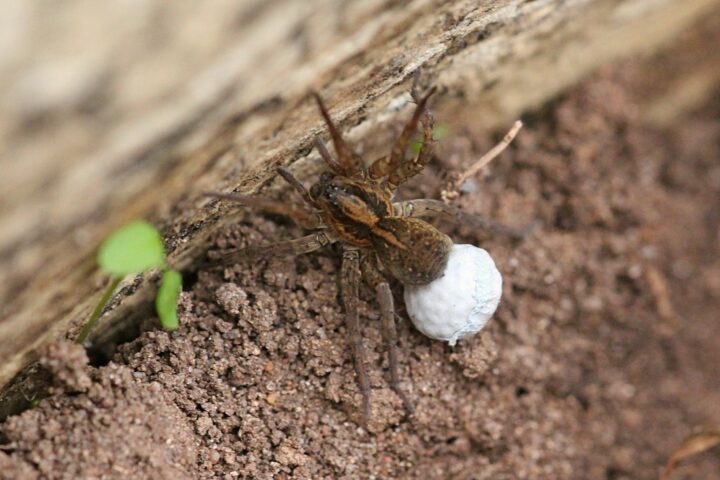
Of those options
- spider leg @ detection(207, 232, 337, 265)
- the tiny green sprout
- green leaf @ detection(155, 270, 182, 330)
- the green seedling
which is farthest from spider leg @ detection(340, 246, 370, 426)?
the green seedling

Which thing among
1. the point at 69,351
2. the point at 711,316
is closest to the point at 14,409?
the point at 69,351

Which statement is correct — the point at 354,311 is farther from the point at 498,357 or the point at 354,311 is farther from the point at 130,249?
the point at 130,249

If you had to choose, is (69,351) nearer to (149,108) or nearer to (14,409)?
(14,409)

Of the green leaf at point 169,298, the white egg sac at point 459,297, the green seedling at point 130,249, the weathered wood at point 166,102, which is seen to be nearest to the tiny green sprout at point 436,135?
the weathered wood at point 166,102

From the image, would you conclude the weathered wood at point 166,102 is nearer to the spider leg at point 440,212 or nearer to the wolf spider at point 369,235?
the wolf spider at point 369,235

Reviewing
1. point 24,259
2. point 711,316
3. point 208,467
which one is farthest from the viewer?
point 711,316

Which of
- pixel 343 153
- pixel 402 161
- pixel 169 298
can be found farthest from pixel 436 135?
pixel 169 298

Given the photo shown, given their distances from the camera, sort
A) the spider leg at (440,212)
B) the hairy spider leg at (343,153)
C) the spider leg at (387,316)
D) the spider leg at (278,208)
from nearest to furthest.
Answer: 1. the hairy spider leg at (343,153)
2. the spider leg at (278,208)
3. the spider leg at (387,316)
4. the spider leg at (440,212)
